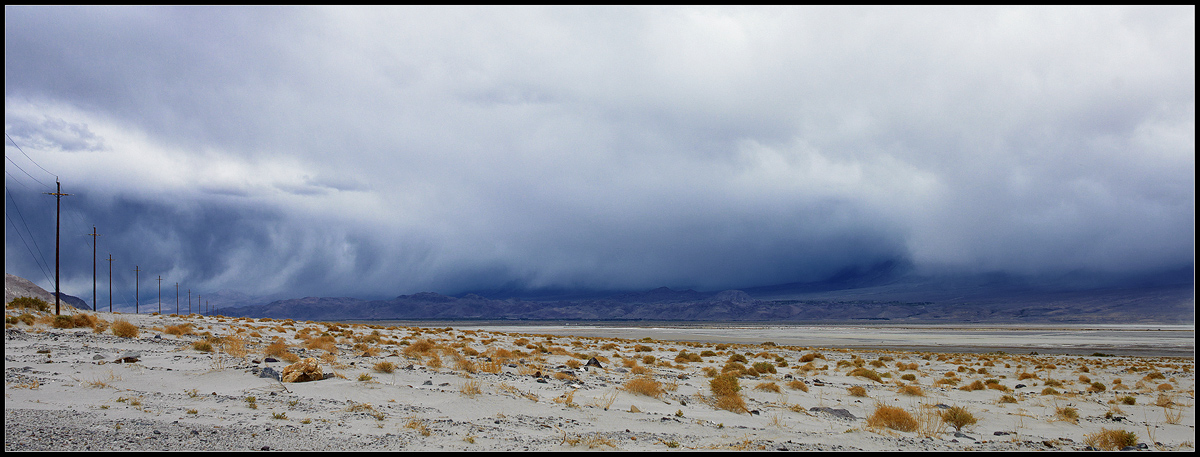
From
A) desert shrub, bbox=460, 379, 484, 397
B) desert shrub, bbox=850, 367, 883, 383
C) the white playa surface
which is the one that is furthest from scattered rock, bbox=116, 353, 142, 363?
the white playa surface

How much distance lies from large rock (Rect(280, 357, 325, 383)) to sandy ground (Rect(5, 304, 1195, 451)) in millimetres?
273

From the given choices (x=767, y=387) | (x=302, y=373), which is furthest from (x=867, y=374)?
(x=302, y=373)

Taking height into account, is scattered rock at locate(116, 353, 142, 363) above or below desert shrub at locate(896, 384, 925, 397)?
above

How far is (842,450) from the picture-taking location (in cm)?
989

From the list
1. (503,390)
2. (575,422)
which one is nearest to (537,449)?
(575,422)

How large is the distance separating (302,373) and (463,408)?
4453 millimetres

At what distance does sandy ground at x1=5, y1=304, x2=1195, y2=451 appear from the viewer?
9.08 metres

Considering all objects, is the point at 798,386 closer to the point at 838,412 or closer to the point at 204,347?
the point at 838,412

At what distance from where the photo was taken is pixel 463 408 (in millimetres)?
11703

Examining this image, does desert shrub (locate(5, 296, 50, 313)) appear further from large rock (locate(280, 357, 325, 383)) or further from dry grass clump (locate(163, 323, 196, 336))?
large rock (locate(280, 357, 325, 383))

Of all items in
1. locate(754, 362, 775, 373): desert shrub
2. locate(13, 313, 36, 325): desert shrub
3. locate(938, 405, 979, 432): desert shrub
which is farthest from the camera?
locate(754, 362, 775, 373): desert shrub

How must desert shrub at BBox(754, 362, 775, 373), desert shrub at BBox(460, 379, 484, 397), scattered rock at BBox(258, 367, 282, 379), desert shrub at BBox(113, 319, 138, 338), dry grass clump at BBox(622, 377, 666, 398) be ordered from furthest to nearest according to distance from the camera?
desert shrub at BBox(754, 362, 775, 373) < desert shrub at BBox(113, 319, 138, 338) < dry grass clump at BBox(622, 377, 666, 398) < scattered rock at BBox(258, 367, 282, 379) < desert shrub at BBox(460, 379, 484, 397)

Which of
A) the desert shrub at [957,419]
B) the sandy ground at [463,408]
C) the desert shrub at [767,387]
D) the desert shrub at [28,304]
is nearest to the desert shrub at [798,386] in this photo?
the sandy ground at [463,408]

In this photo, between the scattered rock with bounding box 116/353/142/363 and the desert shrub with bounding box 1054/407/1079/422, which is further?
the scattered rock with bounding box 116/353/142/363
